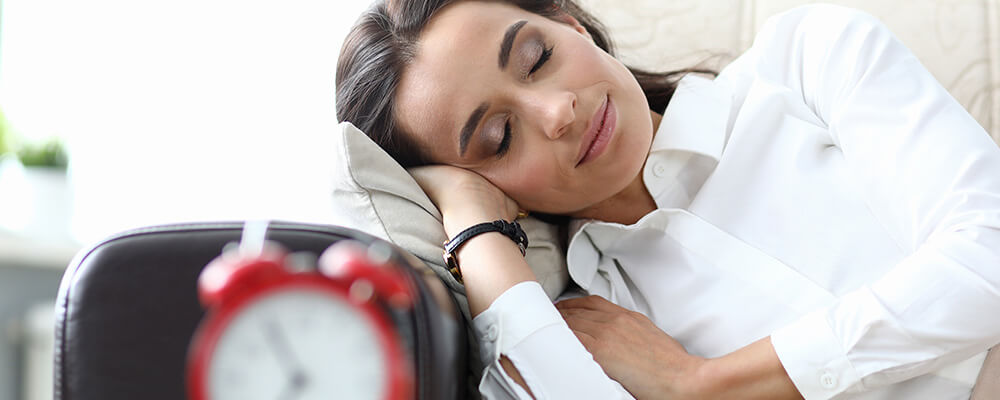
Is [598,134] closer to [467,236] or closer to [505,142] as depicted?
[505,142]

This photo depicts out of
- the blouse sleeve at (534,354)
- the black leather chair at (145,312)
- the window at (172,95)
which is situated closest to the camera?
the black leather chair at (145,312)

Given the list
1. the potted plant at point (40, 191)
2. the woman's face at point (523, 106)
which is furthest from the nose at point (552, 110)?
the potted plant at point (40, 191)

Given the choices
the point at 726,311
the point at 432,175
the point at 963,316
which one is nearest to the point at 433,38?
the point at 432,175

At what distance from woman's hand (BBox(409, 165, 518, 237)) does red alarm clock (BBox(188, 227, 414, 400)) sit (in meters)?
0.59

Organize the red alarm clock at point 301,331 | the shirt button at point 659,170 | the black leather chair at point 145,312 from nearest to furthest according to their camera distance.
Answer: the red alarm clock at point 301,331, the black leather chair at point 145,312, the shirt button at point 659,170

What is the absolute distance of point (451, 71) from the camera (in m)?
1.04

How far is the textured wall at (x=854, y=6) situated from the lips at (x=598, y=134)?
0.56 m

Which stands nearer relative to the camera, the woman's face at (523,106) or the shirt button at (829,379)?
the shirt button at (829,379)

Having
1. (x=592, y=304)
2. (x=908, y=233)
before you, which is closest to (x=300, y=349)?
(x=592, y=304)

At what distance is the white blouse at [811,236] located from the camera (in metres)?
0.84

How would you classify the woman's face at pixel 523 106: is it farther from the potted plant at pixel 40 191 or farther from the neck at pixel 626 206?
the potted plant at pixel 40 191

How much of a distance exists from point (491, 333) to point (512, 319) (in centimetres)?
3

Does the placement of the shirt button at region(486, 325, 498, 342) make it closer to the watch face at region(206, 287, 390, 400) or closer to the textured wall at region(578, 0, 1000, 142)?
the watch face at region(206, 287, 390, 400)

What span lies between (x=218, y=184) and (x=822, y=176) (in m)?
1.63
